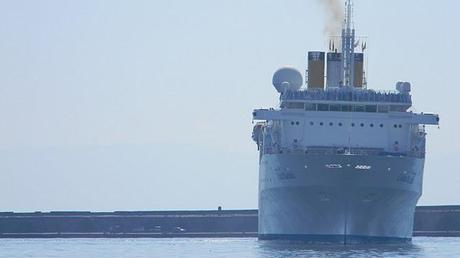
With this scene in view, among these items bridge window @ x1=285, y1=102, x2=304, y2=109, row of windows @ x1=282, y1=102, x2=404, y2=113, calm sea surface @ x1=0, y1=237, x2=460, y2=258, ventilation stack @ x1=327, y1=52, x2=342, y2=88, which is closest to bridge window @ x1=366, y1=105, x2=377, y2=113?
row of windows @ x1=282, y1=102, x2=404, y2=113

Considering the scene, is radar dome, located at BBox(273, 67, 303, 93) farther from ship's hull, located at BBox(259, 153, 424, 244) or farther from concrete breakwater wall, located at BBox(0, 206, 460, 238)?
concrete breakwater wall, located at BBox(0, 206, 460, 238)

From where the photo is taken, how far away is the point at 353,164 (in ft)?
404

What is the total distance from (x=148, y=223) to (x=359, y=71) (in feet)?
180

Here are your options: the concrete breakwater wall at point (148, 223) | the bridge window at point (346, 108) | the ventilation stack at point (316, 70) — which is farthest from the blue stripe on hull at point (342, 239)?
the concrete breakwater wall at point (148, 223)

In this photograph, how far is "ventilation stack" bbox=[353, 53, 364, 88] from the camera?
137750mm

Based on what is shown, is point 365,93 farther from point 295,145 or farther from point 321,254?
point 321,254

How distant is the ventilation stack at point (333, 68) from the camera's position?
13812cm

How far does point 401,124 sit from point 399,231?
23.4 ft

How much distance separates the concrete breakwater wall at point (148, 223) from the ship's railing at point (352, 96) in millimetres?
49813

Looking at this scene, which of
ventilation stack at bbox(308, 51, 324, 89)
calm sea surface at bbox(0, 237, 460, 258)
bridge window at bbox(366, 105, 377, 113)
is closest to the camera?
calm sea surface at bbox(0, 237, 460, 258)

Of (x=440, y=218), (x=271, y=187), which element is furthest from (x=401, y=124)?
(x=440, y=218)

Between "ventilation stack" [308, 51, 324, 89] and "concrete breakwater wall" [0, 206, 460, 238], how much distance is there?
140 feet

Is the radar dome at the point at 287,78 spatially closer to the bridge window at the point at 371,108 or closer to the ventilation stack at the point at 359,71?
the ventilation stack at the point at 359,71

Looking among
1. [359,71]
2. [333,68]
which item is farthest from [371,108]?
[333,68]
